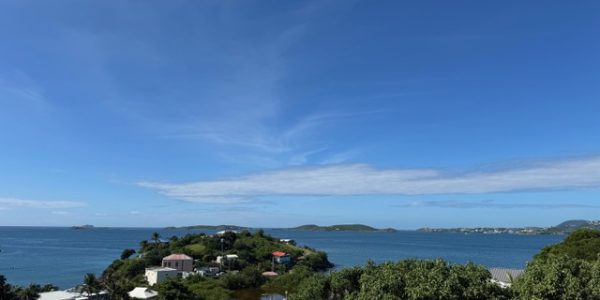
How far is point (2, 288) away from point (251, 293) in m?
33.4

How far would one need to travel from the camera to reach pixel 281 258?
291 feet

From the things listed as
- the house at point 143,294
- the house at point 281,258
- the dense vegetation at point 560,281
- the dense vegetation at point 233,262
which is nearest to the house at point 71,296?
the house at point 143,294

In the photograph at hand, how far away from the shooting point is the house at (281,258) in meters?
88.2

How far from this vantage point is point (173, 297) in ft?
107

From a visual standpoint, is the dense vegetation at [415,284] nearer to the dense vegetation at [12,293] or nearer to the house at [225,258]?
the dense vegetation at [12,293]

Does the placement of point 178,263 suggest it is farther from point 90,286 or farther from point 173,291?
point 173,291

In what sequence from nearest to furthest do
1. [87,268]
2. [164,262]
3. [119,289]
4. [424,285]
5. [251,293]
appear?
[424,285] < [119,289] < [251,293] < [164,262] < [87,268]

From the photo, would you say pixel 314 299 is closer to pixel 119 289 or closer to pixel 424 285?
pixel 424 285

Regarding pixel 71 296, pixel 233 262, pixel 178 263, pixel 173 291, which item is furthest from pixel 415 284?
pixel 233 262

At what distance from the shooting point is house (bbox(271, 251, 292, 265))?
88.2 metres

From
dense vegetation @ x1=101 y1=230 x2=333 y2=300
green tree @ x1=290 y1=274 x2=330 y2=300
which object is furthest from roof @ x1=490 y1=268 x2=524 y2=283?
dense vegetation @ x1=101 y1=230 x2=333 y2=300

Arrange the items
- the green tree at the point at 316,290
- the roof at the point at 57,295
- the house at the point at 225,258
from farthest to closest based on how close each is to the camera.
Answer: the house at the point at 225,258, the roof at the point at 57,295, the green tree at the point at 316,290

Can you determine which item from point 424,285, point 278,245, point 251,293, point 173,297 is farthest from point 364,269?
point 278,245

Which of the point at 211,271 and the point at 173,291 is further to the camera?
the point at 211,271
